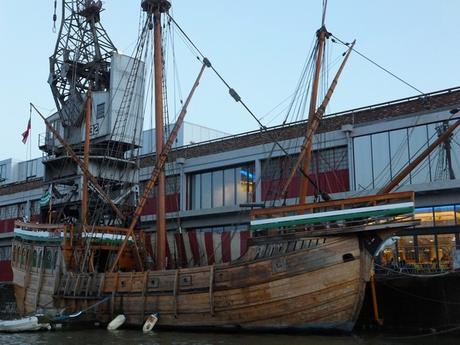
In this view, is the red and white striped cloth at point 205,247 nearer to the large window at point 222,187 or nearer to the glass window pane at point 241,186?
the large window at point 222,187

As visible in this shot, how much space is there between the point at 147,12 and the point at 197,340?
17.4m

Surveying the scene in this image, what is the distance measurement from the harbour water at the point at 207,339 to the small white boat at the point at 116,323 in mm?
816

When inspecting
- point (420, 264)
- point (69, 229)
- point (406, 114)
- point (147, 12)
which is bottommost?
point (420, 264)

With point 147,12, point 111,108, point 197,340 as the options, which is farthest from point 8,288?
point 197,340

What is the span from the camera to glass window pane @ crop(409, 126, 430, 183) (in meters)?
29.9

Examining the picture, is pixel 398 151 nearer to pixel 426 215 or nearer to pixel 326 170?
pixel 426 215

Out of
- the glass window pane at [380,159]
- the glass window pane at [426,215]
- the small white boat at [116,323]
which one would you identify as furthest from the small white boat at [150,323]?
the glass window pane at [426,215]

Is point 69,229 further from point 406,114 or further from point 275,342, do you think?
point 406,114

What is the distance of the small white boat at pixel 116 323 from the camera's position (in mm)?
21828

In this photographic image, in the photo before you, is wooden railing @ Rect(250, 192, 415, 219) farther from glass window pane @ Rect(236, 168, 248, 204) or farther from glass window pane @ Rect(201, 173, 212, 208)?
glass window pane @ Rect(201, 173, 212, 208)

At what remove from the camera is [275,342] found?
678 inches

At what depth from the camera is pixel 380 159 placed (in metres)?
31.2

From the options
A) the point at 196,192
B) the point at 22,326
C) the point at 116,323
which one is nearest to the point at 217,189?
the point at 196,192

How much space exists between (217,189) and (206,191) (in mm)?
1023
